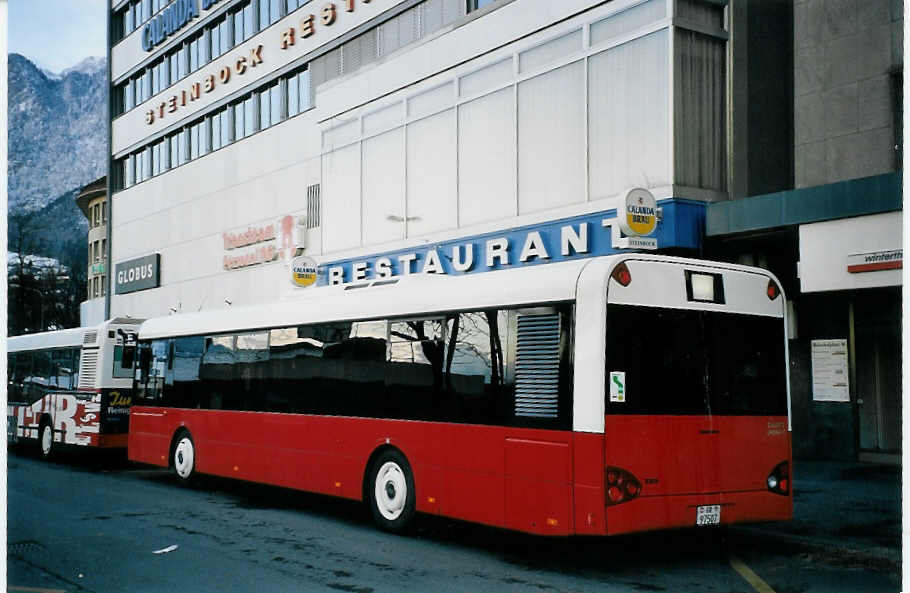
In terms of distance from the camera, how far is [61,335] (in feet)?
61.4

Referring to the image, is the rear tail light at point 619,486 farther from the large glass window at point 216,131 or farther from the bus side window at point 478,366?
the large glass window at point 216,131

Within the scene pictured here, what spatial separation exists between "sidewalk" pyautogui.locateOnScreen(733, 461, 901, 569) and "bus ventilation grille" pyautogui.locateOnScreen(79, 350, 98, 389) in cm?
1208

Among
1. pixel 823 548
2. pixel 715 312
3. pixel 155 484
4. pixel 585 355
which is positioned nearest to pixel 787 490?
pixel 823 548

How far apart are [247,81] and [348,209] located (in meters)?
8.58

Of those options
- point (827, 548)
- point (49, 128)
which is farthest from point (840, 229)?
point (49, 128)

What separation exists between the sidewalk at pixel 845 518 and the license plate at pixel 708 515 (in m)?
1.54

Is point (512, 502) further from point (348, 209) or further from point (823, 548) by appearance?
point (348, 209)

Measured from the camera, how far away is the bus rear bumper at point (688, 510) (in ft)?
27.8

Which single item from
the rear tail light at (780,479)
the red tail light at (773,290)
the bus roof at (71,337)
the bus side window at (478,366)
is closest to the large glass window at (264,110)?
the bus roof at (71,337)

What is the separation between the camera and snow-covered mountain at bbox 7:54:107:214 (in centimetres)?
850

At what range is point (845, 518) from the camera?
1148 centimetres

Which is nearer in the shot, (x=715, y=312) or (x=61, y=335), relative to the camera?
(x=715, y=312)

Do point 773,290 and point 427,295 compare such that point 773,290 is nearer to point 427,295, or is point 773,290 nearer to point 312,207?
point 427,295

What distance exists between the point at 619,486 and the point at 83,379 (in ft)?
43.8
